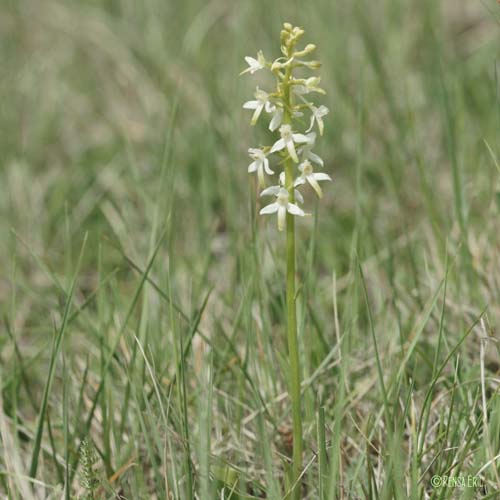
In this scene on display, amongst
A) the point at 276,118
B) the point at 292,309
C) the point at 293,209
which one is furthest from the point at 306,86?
the point at 292,309

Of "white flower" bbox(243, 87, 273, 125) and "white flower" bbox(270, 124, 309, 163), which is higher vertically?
"white flower" bbox(243, 87, 273, 125)

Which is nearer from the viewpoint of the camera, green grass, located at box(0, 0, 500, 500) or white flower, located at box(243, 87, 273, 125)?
white flower, located at box(243, 87, 273, 125)

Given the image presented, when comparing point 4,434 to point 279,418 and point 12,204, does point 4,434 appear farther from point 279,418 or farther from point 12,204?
point 12,204

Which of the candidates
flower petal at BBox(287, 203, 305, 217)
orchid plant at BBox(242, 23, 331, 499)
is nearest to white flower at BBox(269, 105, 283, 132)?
orchid plant at BBox(242, 23, 331, 499)

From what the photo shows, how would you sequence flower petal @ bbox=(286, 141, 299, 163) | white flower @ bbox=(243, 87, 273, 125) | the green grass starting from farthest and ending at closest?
the green grass, white flower @ bbox=(243, 87, 273, 125), flower petal @ bbox=(286, 141, 299, 163)

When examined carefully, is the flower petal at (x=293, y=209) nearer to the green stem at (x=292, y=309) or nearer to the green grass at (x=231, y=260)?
the green stem at (x=292, y=309)

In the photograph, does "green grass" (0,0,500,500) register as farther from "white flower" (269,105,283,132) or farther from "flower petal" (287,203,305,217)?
"white flower" (269,105,283,132)

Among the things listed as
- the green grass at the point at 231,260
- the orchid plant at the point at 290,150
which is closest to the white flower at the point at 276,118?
the orchid plant at the point at 290,150

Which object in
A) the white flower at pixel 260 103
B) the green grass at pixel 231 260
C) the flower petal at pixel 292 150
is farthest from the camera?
the green grass at pixel 231 260

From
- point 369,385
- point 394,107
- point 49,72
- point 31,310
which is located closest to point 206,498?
point 369,385
